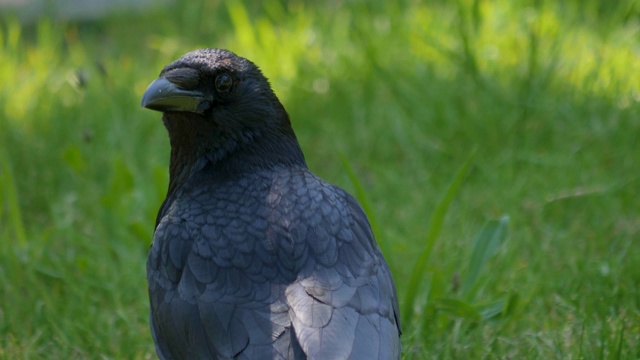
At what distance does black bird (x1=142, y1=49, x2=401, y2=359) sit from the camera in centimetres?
254

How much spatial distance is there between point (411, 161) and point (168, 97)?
2.18 meters

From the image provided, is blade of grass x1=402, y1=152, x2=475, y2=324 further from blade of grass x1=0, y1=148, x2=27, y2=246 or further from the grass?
blade of grass x1=0, y1=148, x2=27, y2=246

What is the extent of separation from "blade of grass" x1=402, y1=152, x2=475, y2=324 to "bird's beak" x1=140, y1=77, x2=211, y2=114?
103cm

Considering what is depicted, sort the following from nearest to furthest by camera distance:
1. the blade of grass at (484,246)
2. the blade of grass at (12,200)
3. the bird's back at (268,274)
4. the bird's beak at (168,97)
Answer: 1. the bird's back at (268,274)
2. the bird's beak at (168,97)
3. the blade of grass at (484,246)
4. the blade of grass at (12,200)

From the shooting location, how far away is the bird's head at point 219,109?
2938mm

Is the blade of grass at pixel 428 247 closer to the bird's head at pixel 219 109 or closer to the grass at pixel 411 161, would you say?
the grass at pixel 411 161

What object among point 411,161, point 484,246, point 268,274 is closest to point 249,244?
point 268,274

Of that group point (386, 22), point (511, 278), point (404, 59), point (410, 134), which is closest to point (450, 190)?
point (511, 278)

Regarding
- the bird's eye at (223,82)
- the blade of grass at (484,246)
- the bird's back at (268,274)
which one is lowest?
the bird's back at (268,274)

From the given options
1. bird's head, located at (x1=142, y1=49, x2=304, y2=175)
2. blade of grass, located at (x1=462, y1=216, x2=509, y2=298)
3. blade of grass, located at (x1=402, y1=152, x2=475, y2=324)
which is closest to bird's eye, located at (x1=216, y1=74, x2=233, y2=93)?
bird's head, located at (x1=142, y1=49, x2=304, y2=175)

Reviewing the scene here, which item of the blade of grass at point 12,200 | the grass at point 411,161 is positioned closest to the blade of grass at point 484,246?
the grass at point 411,161

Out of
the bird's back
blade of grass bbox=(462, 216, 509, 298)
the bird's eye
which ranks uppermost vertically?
the bird's eye

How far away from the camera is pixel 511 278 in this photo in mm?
3779

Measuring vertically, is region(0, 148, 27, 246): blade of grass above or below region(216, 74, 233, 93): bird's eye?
below
